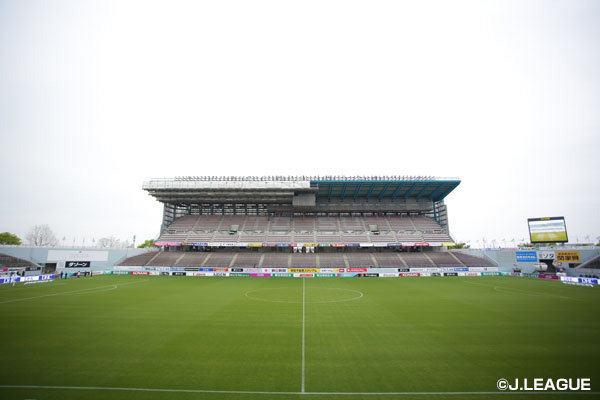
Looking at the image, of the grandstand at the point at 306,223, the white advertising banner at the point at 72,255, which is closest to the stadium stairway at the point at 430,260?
the grandstand at the point at 306,223

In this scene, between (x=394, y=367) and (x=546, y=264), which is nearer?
(x=394, y=367)

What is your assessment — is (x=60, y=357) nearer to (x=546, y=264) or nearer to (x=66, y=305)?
(x=66, y=305)

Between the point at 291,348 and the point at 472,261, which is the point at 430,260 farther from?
the point at 291,348

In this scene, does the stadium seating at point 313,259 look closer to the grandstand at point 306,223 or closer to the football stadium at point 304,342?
the grandstand at point 306,223

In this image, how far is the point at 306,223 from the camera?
2044 inches

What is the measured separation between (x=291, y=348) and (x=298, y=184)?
124 feet

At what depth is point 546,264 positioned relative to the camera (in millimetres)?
41688

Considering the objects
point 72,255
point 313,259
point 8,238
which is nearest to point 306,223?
point 313,259

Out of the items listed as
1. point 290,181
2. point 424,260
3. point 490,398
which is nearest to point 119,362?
point 490,398

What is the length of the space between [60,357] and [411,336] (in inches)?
530

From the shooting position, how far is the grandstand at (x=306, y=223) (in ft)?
144

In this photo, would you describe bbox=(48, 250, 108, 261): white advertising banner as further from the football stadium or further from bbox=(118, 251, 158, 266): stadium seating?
bbox=(118, 251, 158, 266): stadium seating

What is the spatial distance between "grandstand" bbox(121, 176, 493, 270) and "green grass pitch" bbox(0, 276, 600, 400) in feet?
83.5

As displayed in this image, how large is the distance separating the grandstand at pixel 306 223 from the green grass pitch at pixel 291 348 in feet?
83.5
